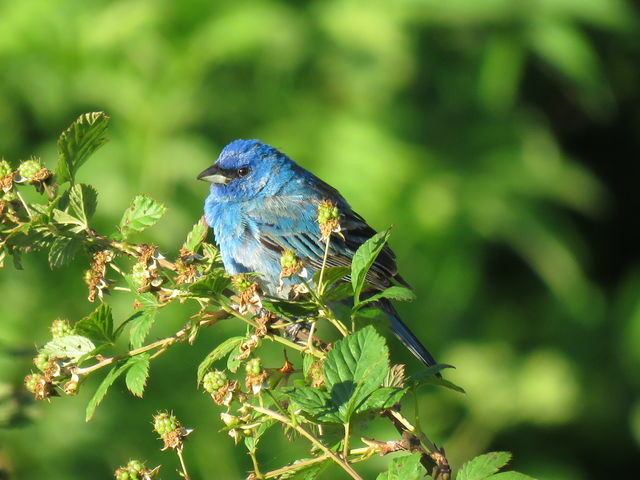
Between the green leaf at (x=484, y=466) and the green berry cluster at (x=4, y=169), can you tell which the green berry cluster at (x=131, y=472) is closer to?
the green leaf at (x=484, y=466)

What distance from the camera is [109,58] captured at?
577cm

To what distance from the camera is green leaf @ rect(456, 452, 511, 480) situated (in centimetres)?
195

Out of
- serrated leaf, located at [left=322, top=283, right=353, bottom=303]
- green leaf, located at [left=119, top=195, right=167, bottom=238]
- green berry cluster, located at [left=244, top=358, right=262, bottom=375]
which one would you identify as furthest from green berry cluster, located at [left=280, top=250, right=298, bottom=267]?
green leaf, located at [left=119, top=195, right=167, bottom=238]

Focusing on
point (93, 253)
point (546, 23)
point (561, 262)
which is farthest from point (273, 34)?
point (93, 253)

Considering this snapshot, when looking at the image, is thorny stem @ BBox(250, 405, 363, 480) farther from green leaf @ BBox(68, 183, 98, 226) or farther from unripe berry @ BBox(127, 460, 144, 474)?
green leaf @ BBox(68, 183, 98, 226)

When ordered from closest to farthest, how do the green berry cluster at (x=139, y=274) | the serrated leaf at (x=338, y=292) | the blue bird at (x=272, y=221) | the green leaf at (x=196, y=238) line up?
the serrated leaf at (x=338, y=292) < the green berry cluster at (x=139, y=274) < the green leaf at (x=196, y=238) < the blue bird at (x=272, y=221)

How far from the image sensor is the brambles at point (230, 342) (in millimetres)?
2035

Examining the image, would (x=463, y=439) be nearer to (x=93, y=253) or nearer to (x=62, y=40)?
(x=62, y=40)

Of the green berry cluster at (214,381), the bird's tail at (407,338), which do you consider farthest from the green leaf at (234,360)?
the bird's tail at (407,338)

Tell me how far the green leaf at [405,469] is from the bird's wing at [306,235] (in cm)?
218

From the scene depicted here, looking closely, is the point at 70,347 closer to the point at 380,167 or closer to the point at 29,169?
the point at 29,169

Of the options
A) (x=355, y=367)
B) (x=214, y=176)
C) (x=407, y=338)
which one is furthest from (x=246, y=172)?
(x=355, y=367)

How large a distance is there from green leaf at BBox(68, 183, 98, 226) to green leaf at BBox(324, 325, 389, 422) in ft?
2.67

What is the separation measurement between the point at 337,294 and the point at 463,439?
435cm
